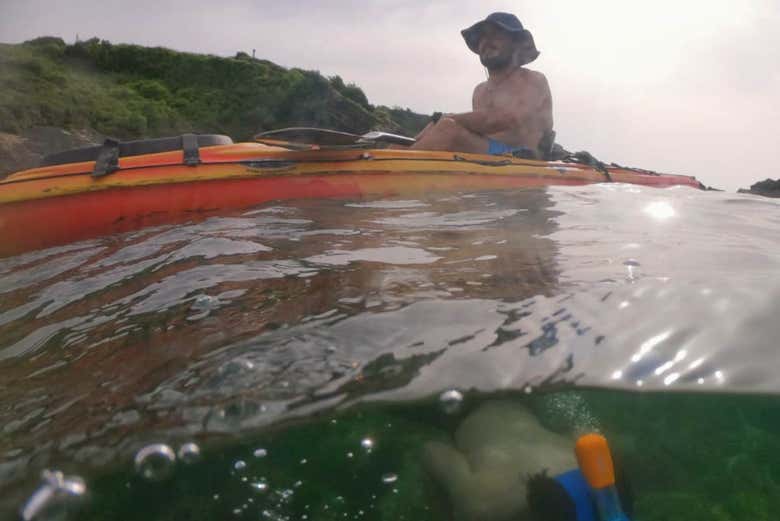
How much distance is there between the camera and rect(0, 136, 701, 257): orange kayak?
358 centimetres

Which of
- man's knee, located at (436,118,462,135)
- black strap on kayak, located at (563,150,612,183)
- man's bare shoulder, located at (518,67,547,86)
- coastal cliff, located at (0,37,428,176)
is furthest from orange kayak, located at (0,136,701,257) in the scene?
coastal cliff, located at (0,37,428,176)

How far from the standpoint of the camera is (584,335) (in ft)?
5.40

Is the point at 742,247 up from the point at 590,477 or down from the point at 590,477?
up

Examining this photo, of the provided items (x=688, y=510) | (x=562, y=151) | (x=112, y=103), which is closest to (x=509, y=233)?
(x=688, y=510)

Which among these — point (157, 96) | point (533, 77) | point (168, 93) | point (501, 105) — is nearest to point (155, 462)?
point (501, 105)

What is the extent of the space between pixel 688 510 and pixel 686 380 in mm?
324

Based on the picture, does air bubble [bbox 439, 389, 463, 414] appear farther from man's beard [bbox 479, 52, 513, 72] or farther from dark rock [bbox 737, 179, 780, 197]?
dark rock [bbox 737, 179, 780, 197]

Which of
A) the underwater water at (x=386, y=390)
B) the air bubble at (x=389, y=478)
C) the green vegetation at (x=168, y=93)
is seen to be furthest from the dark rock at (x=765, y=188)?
the green vegetation at (x=168, y=93)

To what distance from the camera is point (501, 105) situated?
244 inches

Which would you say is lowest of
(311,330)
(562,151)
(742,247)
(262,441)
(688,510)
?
(688,510)

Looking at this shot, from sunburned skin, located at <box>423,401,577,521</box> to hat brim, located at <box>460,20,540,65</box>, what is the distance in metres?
5.99

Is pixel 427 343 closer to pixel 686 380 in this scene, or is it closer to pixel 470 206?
pixel 686 380

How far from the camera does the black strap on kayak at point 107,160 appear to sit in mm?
3727

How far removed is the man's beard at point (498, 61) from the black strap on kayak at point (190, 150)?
4044mm
